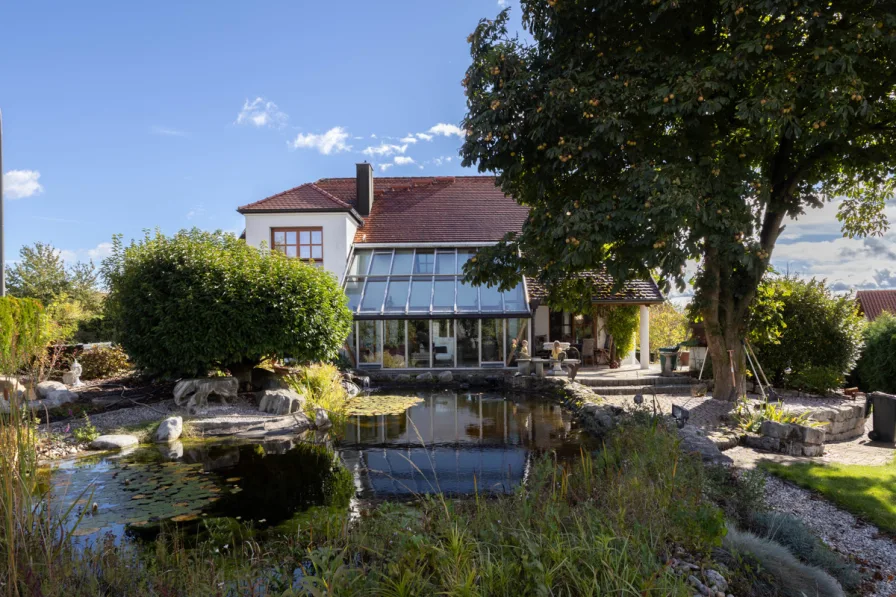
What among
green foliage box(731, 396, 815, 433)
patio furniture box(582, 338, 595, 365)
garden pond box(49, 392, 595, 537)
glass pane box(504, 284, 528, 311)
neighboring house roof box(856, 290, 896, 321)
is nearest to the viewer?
garden pond box(49, 392, 595, 537)

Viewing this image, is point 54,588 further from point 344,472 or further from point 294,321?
point 294,321

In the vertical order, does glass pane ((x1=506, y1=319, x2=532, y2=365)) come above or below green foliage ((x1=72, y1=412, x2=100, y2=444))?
above

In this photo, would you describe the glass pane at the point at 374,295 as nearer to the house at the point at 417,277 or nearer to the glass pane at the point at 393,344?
the house at the point at 417,277

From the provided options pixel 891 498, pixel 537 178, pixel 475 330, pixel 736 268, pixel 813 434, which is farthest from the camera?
pixel 475 330

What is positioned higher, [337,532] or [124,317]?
[124,317]

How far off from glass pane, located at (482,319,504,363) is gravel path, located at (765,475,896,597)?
11.7m

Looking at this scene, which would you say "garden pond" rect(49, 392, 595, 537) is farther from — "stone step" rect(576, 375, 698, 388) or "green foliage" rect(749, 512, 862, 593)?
"stone step" rect(576, 375, 698, 388)

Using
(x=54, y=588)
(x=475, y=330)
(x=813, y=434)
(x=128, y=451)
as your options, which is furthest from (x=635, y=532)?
(x=475, y=330)

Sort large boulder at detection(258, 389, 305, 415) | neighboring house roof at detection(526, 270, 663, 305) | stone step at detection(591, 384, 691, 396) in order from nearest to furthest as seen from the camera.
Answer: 1. large boulder at detection(258, 389, 305, 415)
2. stone step at detection(591, 384, 691, 396)
3. neighboring house roof at detection(526, 270, 663, 305)

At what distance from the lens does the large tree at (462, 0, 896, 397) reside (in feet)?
22.9

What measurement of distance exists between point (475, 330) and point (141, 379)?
9.19 meters

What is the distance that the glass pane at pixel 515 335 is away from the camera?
17578 mm

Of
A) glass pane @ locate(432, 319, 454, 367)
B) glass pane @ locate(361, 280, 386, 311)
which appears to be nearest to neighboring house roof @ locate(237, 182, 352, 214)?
glass pane @ locate(361, 280, 386, 311)

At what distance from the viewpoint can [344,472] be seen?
7074 mm
